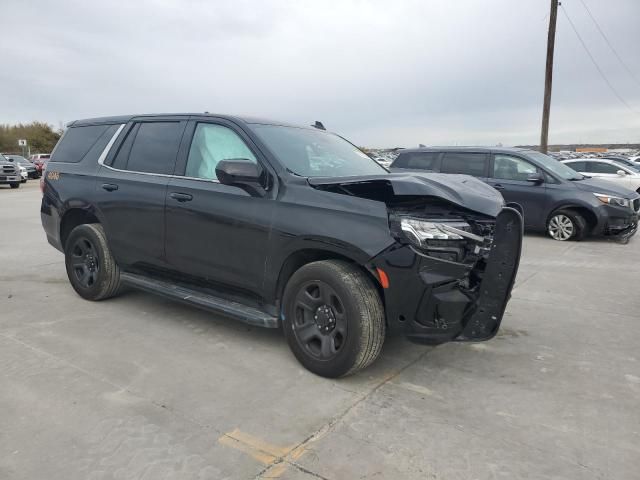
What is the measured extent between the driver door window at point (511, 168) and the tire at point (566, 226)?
0.94m

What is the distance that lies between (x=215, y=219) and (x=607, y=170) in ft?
51.8

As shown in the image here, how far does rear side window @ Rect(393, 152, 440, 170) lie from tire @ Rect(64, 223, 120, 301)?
7.33 metres

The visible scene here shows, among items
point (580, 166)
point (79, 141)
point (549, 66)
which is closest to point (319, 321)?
point (79, 141)

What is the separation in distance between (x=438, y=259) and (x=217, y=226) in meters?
1.74

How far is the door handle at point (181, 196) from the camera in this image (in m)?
4.07

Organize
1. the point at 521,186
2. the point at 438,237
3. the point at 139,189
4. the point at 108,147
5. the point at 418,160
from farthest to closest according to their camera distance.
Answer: the point at 418,160
the point at 521,186
the point at 108,147
the point at 139,189
the point at 438,237

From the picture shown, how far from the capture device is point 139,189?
4.45m

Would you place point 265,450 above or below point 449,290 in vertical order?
below

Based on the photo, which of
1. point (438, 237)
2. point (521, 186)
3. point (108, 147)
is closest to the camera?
point (438, 237)

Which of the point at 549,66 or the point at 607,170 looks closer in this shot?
the point at 607,170

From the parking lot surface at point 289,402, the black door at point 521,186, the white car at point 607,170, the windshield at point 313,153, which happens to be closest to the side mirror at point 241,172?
the windshield at point 313,153

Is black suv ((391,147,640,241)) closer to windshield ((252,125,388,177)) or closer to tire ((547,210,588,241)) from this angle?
tire ((547,210,588,241))

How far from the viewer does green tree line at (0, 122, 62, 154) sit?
63094mm

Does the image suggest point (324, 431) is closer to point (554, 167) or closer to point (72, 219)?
point (72, 219)
